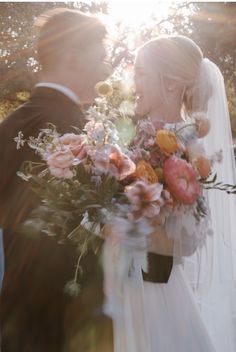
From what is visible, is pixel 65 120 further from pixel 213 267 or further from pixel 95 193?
pixel 213 267

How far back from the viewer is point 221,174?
289cm

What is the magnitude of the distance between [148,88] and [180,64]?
22 centimetres

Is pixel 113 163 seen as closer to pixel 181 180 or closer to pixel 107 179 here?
pixel 107 179

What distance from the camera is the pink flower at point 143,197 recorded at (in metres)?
2.01

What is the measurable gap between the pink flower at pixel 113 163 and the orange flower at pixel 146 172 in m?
0.03

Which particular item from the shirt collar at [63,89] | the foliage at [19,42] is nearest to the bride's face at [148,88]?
the shirt collar at [63,89]

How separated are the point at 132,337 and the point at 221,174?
1008 millimetres

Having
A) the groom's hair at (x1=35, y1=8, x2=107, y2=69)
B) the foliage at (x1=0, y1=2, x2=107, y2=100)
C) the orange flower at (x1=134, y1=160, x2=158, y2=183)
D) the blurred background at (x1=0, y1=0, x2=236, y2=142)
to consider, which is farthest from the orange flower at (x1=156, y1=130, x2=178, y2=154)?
the foliage at (x1=0, y1=2, x2=107, y2=100)

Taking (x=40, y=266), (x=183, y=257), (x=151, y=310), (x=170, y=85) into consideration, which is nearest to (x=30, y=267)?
(x=40, y=266)

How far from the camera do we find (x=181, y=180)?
7.05ft

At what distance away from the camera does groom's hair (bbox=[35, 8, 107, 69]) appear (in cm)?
298

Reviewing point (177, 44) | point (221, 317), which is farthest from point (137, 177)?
point (221, 317)

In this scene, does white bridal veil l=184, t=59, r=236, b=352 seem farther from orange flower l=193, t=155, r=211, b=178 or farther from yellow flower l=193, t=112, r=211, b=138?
orange flower l=193, t=155, r=211, b=178

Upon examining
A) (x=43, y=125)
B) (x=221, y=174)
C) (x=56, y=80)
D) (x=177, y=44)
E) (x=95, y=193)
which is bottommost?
(x=95, y=193)
